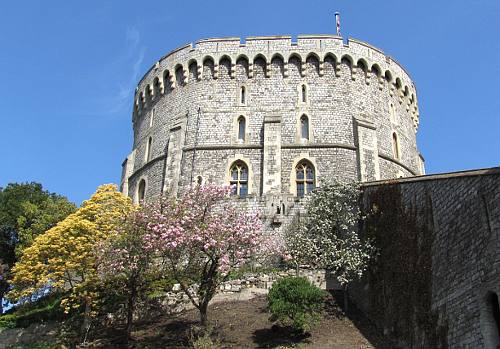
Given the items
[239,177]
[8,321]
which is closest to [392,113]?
[239,177]

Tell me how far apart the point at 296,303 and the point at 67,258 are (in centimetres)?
959

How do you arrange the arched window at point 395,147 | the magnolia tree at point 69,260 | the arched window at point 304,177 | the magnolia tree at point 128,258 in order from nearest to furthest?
1. the magnolia tree at point 128,258
2. the magnolia tree at point 69,260
3. the arched window at point 304,177
4. the arched window at point 395,147

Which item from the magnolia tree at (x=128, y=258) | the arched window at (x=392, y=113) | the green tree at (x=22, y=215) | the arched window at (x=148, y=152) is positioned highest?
the arched window at (x=392, y=113)

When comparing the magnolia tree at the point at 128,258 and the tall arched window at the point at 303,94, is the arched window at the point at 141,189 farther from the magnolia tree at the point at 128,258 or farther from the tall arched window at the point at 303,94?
the magnolia tree at the point at 128,258

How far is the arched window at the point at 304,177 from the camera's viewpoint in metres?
30.1

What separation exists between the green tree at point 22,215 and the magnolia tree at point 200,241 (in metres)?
12.9

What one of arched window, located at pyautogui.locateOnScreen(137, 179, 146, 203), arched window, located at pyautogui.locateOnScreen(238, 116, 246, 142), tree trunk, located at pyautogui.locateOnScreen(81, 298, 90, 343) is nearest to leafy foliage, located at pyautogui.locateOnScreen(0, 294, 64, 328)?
tree trunk, located at pyautogui.locateOnScreen(81, 298, 90, 343)

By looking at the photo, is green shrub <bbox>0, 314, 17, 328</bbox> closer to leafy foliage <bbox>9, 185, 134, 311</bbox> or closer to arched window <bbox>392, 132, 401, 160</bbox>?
leafy foliage <bbox>9, 185, 134, 311</bbox>

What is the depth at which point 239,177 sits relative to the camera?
30.8 m

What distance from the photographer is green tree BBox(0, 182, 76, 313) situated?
3092 cm

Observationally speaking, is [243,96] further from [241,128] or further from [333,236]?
[333,236]

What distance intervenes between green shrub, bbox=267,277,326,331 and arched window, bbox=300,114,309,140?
1405 cm

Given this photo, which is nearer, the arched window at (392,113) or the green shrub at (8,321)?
the green shrub at (8,321)

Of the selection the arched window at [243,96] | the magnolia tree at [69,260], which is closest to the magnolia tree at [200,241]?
the magnolia tree at [69,260]
